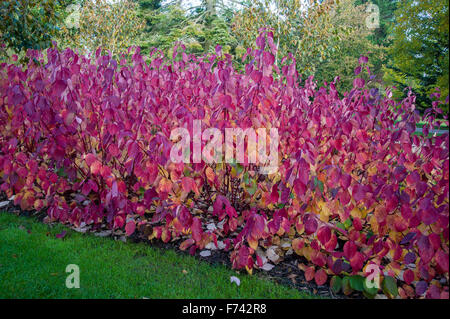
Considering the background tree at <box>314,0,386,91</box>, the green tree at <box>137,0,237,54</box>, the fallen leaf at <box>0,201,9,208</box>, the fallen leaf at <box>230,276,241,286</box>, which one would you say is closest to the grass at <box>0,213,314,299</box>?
the fallen leaf at <box>230,276,241,286</box>

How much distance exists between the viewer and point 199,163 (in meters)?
2.32

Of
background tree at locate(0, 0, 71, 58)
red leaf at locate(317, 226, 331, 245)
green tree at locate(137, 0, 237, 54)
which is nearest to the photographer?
red leaf at locate(317, 226, 331, 245)

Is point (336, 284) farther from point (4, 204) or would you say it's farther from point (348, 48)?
point (348, 48)

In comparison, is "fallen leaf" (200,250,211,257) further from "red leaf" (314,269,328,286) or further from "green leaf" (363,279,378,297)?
"green leaf" (363,279,378,297)

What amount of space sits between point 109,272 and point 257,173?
4.15 feet

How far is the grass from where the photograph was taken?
211cm

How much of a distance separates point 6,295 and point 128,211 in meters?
0.91

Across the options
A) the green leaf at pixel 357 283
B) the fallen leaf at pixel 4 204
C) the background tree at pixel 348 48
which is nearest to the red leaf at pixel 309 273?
the green leaf at pixel 357 283

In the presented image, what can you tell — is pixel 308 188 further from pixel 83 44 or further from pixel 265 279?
pixel 83 44

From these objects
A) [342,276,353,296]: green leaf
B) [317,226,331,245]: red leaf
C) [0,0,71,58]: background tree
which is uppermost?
[0,0,71,58]: background tree

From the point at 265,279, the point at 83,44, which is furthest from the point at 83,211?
the point at 83,44

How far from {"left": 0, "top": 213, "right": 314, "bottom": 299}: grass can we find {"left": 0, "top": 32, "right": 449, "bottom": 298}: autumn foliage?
0.49 feet

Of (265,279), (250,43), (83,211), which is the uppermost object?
(250,43)
